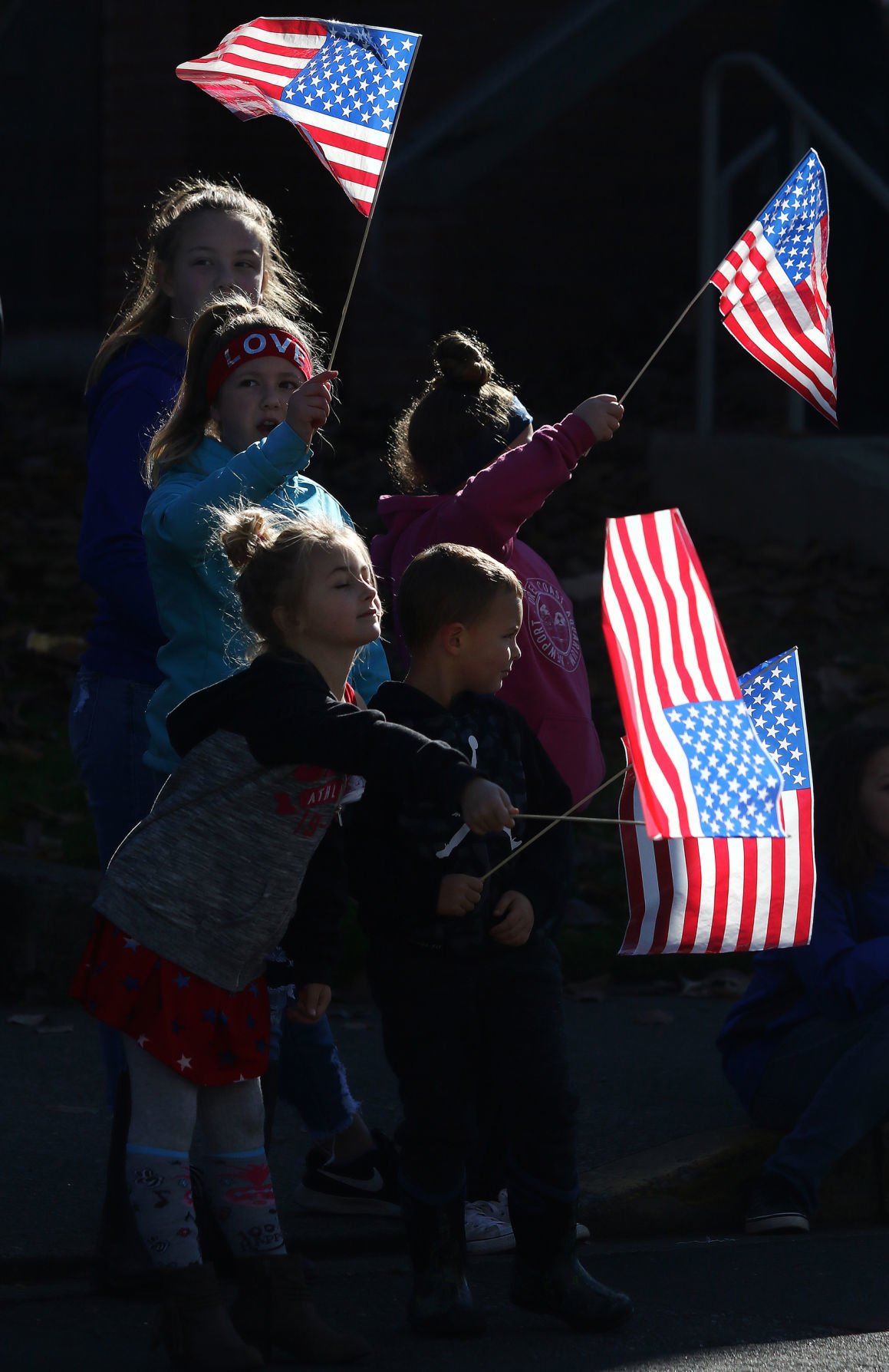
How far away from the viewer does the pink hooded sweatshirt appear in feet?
14.0

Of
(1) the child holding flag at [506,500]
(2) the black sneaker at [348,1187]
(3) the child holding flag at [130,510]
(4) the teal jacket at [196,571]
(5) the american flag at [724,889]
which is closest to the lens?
(4) the teal jacket at [196,571]

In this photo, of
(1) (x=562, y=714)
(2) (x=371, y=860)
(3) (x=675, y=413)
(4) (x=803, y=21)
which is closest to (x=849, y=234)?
(4) (x=803, y=21)

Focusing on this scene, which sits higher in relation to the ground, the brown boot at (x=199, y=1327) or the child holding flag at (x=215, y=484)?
the child holding flag at (x=215, y=484)

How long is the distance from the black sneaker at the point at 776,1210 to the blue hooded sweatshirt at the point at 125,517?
167 centimetres

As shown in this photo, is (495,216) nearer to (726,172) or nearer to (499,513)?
(726,172)

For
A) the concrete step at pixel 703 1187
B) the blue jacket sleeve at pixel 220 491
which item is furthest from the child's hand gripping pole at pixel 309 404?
the concrete step at pixel 703 1187

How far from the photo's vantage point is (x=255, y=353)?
4.05m

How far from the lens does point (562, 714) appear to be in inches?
175

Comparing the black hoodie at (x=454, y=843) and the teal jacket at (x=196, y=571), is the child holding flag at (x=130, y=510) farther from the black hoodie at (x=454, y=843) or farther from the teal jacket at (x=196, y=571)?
the black hoodie at (x=454, y=843)

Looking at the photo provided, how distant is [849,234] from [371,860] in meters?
6.53

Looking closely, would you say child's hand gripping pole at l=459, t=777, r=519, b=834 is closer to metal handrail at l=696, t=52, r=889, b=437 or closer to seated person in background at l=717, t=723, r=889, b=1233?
seated person in background at l=717, t=723, r=889, b=1233

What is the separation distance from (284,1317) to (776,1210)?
1289 mm

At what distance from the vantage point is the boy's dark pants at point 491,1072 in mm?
3795

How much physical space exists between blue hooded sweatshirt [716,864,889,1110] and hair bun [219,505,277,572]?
A: 1.59 meters
